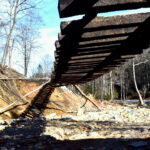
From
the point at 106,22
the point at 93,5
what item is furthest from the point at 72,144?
the point at 93,5

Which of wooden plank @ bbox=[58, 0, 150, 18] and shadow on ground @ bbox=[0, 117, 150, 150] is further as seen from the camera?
shadow on ground @ bbox=[0, 117, 150, 150]

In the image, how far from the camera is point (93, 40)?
2.54 m

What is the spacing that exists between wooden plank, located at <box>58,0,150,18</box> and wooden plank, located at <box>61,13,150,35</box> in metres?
0.27

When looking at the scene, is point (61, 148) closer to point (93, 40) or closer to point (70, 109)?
point (93, 40)

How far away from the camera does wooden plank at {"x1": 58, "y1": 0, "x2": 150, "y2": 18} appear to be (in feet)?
5.49

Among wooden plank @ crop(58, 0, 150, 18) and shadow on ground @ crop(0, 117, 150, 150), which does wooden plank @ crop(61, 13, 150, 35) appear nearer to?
wooden plank @ crop(58, 0, 150, 18)

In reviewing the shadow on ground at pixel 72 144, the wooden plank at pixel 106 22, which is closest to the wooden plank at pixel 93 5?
the wooden plank at pixel 106 22

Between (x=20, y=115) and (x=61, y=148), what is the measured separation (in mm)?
5776

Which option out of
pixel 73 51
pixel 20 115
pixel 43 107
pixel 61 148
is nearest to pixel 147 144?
pixel 61 148

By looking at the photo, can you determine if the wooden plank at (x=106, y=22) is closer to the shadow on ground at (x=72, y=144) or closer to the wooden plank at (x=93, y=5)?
the wooden plank at (x=93, y=5)

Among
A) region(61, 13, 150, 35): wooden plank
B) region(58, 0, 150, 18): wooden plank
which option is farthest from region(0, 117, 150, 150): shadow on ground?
region(58, 0, 150, 18): wooden plank

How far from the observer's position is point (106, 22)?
211 centimetres

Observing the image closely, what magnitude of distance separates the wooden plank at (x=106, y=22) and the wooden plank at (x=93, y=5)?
27 cm

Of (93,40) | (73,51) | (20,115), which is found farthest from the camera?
(20,115)
